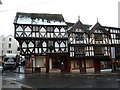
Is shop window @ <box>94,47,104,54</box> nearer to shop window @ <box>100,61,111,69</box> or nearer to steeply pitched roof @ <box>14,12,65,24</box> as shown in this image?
shop window @ <box>100,61,111,69</box>

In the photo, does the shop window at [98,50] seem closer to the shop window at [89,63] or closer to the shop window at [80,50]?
the shop window at [89,63]

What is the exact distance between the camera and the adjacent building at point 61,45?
90.3ft

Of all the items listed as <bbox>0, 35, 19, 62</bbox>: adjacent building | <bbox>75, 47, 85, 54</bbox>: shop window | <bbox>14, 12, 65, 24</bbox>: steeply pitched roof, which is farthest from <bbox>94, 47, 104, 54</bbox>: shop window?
<bbox>0, 35, 19, 62</bbox>: adjacent building

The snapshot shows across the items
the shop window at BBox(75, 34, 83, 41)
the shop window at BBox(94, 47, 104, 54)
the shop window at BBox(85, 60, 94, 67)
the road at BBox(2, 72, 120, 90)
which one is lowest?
the road at BBox(2, 72, 120, 90)

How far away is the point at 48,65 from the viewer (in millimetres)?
27500

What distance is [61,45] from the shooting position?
94.3ft

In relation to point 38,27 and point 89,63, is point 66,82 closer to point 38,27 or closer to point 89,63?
point 89,63

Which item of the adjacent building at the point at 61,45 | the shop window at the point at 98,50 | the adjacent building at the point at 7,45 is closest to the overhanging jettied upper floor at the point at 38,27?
the adjacent building at the point at 61,45

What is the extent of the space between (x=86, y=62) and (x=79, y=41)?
4.88m

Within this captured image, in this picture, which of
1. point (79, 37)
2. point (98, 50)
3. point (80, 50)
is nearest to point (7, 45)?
point (79, 37)

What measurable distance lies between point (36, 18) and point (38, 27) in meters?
2.71

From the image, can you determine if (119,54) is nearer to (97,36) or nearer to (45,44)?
(97,36)

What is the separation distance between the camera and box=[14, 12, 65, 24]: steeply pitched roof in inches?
1126

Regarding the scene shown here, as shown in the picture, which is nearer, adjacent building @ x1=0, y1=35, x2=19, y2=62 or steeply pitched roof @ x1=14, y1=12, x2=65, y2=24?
steeply pitched roof @ x1=14, y1=12, x2=65, y2=24
